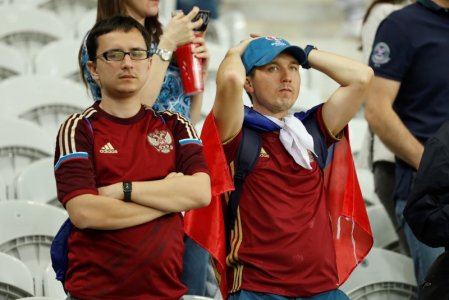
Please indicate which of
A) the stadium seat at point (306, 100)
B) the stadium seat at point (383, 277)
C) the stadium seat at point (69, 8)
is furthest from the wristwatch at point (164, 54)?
the stadium seat at point (69, 8)

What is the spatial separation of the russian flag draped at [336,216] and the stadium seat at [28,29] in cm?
325

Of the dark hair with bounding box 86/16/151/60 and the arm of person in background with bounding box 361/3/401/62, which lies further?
the arm of person in background with bounding box 361/3/401/62

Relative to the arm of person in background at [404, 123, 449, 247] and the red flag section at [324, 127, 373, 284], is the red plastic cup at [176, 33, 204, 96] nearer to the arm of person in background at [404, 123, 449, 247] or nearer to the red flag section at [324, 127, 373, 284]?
A: the red flag section at [324, 127, 373, 284]

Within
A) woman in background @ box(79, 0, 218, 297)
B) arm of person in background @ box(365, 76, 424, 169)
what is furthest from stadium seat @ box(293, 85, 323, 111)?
woman in background @ box(79, 0, 218, 297)

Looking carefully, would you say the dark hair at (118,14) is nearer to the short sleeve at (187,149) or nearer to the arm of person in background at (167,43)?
the arm of person in background at (167,43)

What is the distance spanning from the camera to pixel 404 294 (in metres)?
4.60

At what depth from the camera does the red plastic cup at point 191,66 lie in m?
3.94

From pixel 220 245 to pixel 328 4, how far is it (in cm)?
690

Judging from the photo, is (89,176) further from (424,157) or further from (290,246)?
(424,157)

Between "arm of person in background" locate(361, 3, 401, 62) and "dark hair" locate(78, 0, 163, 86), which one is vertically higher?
"dark hair" locate(78, 0, 163, 86)

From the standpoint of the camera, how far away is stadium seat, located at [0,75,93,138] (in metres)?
5.57

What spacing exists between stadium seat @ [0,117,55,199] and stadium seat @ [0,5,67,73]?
1.64m

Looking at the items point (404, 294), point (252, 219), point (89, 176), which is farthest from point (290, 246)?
point (404, 294)

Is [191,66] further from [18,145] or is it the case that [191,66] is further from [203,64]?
[18,145]
